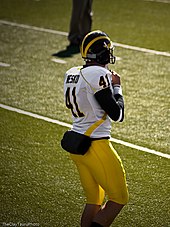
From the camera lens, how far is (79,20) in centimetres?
1205

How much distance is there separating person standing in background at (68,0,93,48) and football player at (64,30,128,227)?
6562mm

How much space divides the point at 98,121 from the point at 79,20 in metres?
6.95

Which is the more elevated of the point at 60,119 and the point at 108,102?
the point at 108,102

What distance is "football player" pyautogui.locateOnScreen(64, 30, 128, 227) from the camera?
17.1ft

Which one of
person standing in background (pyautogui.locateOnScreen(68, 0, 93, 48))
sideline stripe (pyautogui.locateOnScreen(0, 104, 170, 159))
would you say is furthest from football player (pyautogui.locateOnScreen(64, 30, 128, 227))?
person standing in background (pyautogui.locateOnScreen(68, 0, 93, 48))

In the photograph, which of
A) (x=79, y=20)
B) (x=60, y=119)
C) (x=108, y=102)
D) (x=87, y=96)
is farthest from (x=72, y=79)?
(x=79, y=20)

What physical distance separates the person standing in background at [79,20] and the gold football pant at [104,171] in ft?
22.3

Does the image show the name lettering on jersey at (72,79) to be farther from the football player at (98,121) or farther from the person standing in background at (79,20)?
the person standing in background at (79,20)

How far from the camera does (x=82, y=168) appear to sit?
17.6 ft

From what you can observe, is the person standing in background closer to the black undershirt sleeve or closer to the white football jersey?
the white football jersey

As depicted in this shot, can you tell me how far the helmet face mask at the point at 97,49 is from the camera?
17.5ft

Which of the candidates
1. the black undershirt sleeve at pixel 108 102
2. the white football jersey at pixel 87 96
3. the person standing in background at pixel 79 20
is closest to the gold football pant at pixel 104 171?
the white football jersey at pixel 87 96

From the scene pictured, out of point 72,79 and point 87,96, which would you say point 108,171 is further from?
point 72,79

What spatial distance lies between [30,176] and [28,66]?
4.22m
